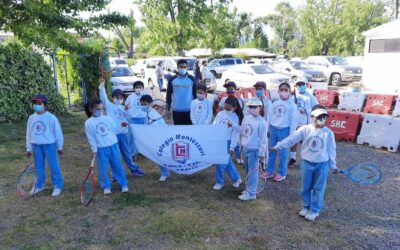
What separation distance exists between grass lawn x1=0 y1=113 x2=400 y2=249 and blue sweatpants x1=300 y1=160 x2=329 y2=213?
27cm

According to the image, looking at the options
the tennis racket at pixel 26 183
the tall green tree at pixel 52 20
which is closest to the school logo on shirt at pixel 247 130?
the tennis racket at pixel 26 183

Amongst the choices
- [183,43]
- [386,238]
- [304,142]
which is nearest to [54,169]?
[304,142]

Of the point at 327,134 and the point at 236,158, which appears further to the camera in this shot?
the point at 236,158

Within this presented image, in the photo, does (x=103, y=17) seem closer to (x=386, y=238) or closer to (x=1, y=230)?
(x=1, y=230)

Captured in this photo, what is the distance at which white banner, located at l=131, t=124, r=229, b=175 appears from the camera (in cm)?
589


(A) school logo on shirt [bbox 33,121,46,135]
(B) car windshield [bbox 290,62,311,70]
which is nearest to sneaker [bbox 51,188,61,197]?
(A) school logo on shirt [bbox 33,121,46,135]

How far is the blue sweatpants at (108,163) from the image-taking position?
5.73m

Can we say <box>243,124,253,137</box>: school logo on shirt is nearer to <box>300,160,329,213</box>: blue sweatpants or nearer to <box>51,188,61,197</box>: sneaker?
<box>300,160,329,213</box>: blue sweatpants

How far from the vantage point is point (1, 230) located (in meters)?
4.90

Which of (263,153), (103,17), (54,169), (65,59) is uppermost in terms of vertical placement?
(103,17)

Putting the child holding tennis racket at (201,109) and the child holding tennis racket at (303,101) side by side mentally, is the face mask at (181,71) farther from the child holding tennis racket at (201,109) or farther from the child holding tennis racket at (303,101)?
the child holding tennis racket at (303,101)

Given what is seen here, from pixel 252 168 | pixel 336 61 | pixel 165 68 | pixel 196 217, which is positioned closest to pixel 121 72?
pixel 165 68

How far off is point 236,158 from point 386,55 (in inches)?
627

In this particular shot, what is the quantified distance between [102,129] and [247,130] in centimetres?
239
